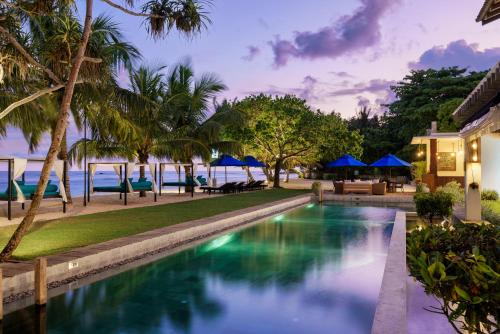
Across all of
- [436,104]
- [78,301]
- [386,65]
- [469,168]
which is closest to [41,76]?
[78,301]

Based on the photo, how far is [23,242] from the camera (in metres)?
8.23

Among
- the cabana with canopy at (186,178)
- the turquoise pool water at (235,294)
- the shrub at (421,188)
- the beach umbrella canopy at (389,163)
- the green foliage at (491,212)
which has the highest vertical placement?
the beach umbrella canopy at (389,163)

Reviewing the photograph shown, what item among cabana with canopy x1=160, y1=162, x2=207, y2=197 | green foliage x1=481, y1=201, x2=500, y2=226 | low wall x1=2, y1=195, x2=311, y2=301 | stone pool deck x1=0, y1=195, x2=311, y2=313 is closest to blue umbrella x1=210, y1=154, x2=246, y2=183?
cabana with canopy x1=160, y1=162, x2=207, y2=197

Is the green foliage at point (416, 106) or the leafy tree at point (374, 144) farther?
the leafy tree at point (374, 144)

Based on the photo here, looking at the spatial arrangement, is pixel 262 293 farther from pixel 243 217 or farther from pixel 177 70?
pixel 177 70

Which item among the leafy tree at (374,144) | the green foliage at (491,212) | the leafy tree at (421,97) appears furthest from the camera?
the leafy tree at (374,144)

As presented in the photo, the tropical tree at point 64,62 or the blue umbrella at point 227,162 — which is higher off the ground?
the tropical tree at point 64,62

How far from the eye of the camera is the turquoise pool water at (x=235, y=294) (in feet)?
17.8

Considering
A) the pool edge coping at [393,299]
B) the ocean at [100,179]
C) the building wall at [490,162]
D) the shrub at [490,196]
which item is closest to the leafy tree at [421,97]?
the ocean at [100,179]

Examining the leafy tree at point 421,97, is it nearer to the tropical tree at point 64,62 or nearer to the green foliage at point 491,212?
the green foliage at point 491,212

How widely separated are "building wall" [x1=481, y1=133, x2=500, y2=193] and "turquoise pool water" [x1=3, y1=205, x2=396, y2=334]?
499 centimetres

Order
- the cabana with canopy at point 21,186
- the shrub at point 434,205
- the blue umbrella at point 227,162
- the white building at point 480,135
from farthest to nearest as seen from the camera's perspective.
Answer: the blue umbrella at point 227,162, the cabana with canopy at point 21,186, the shrub at point 434,205, the white building at point 480,135

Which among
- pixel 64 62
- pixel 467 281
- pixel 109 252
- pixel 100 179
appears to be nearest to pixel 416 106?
pixel 64 62

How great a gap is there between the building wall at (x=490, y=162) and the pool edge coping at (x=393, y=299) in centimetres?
727
